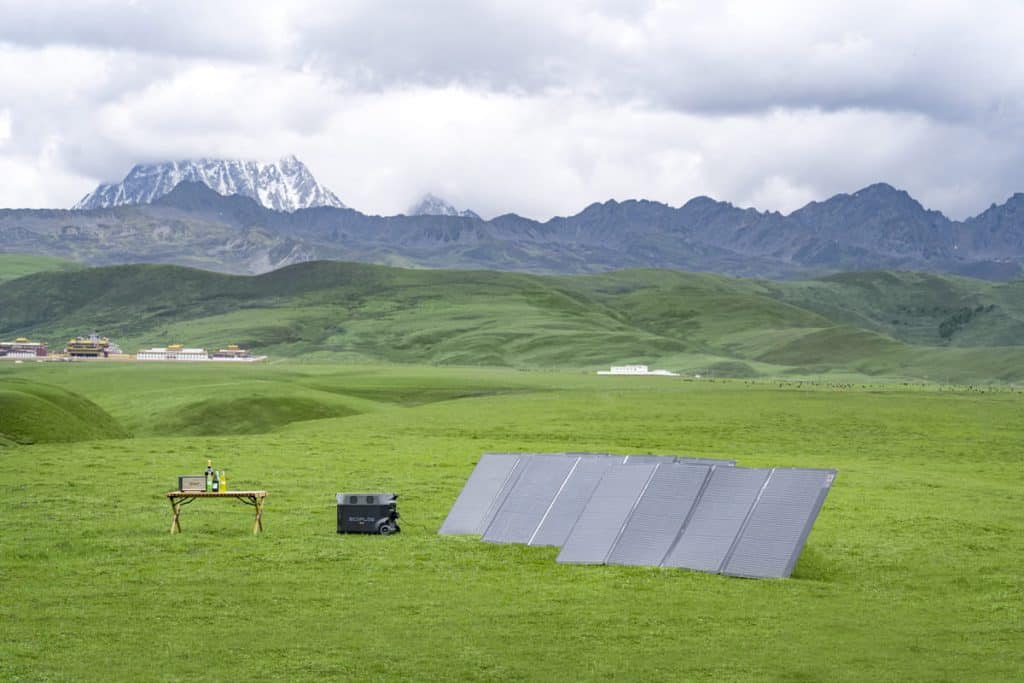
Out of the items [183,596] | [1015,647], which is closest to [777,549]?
[1015,647]

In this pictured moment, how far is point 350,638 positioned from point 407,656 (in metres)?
2.09

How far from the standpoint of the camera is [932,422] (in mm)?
99812

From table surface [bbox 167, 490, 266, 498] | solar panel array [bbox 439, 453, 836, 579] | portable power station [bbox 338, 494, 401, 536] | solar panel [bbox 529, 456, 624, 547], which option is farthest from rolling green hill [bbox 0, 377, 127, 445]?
solar panel [bbox 529, 456, 624, 547]

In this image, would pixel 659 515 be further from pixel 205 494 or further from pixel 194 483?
pixel 194 483

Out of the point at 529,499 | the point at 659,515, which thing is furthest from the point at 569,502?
the point at 659,515

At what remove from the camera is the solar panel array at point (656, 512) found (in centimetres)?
3225

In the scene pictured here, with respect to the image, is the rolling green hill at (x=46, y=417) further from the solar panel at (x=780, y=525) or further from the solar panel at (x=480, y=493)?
the solar panel at (x=780, y=525)

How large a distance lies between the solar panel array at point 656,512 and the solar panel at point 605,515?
0.13 feet

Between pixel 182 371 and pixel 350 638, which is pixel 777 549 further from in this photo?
pixel 182 371

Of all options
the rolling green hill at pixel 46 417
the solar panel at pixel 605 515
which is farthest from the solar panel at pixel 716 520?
the rolling green hill at pixel 46 417

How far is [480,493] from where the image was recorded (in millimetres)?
41750

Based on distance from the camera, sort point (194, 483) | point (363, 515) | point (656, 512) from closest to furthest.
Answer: point (656, 512)
point (363, 515)
point (194, 483)

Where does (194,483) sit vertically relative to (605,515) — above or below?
above

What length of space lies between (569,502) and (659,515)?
4094 mm
